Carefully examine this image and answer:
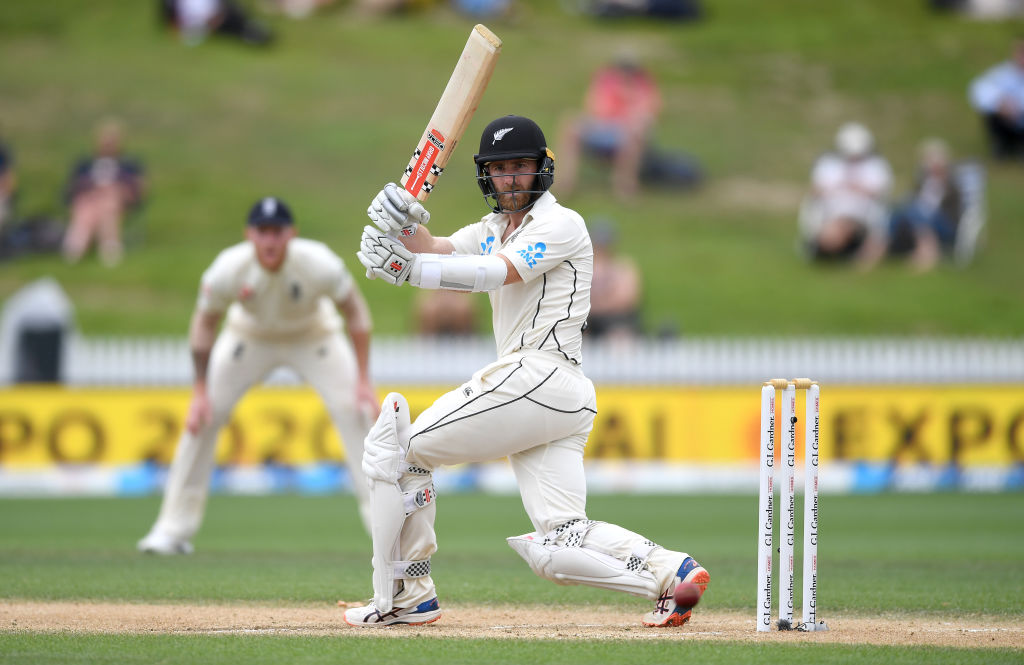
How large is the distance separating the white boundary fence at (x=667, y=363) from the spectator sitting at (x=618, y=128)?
7.46 meters

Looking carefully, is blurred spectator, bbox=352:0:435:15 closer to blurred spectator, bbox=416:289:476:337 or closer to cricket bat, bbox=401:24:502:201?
blurred spectator, bbox=416:289:476:337

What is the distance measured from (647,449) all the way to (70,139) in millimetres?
15080

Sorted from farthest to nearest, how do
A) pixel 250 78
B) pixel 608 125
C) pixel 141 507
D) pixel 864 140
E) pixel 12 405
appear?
pixel 250 78
pixel 608 125
pixel 864 140
pixel 12 405
pixel 141 507

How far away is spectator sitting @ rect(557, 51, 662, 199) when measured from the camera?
68.8 feet

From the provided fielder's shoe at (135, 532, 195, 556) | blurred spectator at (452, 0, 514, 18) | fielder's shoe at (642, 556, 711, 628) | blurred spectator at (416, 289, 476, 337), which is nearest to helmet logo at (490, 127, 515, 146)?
fielder's shoe at (642, 556, 711, 628)

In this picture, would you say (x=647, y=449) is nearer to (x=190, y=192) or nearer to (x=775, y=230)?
(x=775, y=230)

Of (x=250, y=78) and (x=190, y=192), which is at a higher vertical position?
(x=250, y=78)

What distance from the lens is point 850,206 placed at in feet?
63.9

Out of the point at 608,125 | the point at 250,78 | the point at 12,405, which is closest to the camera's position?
the point at 12,405

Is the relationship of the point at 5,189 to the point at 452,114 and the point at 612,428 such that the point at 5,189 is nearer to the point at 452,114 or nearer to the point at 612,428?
the point at 612,428

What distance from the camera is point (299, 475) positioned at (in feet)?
44.7

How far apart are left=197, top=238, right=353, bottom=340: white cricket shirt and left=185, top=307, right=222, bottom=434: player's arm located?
0.08 m

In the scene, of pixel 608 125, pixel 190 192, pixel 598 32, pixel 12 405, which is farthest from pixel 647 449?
pixel 598 32

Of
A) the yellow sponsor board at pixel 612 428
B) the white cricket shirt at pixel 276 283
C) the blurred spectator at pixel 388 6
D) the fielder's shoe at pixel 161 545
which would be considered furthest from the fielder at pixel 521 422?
the blurred spectator at pixel 388 6
